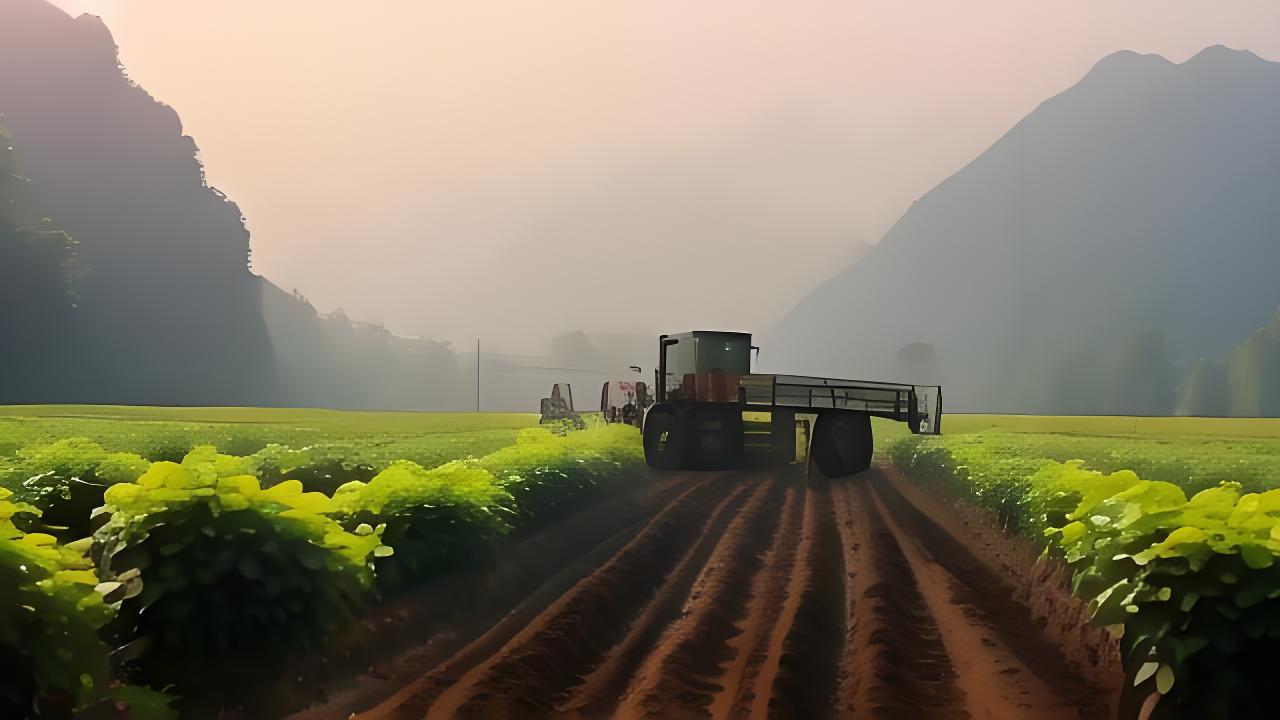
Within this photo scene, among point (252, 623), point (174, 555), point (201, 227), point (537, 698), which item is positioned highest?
point (201, 227)

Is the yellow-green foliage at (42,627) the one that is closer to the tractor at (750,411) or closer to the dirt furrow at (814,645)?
the dirt furrow at (814,645)

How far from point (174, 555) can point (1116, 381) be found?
648ft

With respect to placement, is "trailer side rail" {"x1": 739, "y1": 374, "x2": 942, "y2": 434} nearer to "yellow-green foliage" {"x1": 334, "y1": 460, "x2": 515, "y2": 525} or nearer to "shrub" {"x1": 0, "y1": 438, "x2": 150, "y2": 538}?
"yellow-green foliage" {"x1": 334, "y1": 460, "x2": 515, "y2": 525}

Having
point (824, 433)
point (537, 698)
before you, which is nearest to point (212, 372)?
point (824, 433)

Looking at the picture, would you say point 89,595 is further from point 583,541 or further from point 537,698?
point 583,541

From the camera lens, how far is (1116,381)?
7042 inches

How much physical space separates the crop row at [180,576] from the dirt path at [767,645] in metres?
1.49

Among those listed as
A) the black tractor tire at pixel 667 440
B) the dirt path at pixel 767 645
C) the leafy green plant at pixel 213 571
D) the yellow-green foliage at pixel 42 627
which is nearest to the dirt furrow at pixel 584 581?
the dirt path at pixel 767 645

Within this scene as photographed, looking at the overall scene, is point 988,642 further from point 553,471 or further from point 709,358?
point 709,358

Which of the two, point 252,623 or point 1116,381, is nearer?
point 252,623

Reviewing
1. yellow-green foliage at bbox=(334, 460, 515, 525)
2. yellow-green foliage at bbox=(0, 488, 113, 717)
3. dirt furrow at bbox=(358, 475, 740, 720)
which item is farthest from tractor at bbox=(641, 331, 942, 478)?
yellow-green foliage at bbox=(0, 488, 113, 717)

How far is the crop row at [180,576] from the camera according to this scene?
5.31 meters

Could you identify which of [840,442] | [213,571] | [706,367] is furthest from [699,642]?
[706,367]

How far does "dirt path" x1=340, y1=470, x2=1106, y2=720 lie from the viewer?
883 centimetres
